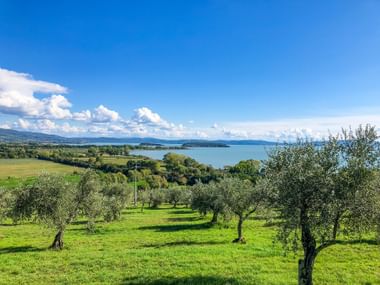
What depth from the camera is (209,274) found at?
784 inches

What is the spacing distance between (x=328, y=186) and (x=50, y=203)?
25.7m

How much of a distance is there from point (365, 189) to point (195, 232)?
2724cm

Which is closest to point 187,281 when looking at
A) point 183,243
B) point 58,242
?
point 183,243

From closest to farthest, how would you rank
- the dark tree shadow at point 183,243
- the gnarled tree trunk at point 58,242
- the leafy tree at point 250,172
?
the leafy tree at point 250,172, the gnarled tree trunk at point 58,242, the dark tree shadow at point 183,243

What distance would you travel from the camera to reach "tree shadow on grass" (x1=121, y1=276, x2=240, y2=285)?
1830 cm

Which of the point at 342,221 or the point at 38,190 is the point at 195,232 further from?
the point at 342,221

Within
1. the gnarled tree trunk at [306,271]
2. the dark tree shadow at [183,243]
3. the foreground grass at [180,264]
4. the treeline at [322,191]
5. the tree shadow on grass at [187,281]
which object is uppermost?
the treeline at [322,191]

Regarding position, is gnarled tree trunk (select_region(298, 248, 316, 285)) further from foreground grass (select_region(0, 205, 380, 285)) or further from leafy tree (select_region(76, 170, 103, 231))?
leafy tree (select_region(76, 170, 103, 231))

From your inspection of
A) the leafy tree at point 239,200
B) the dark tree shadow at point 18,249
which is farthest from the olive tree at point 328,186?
the dark tree shadow at point 18,249

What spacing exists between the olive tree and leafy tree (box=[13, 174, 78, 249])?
2207 cm

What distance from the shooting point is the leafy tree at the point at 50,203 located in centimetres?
3023

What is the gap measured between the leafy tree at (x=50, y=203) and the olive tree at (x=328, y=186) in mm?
22068

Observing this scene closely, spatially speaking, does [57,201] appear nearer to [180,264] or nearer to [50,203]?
[50,203]

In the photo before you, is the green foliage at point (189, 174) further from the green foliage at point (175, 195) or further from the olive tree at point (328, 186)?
the olive tree at point (328, 186)
